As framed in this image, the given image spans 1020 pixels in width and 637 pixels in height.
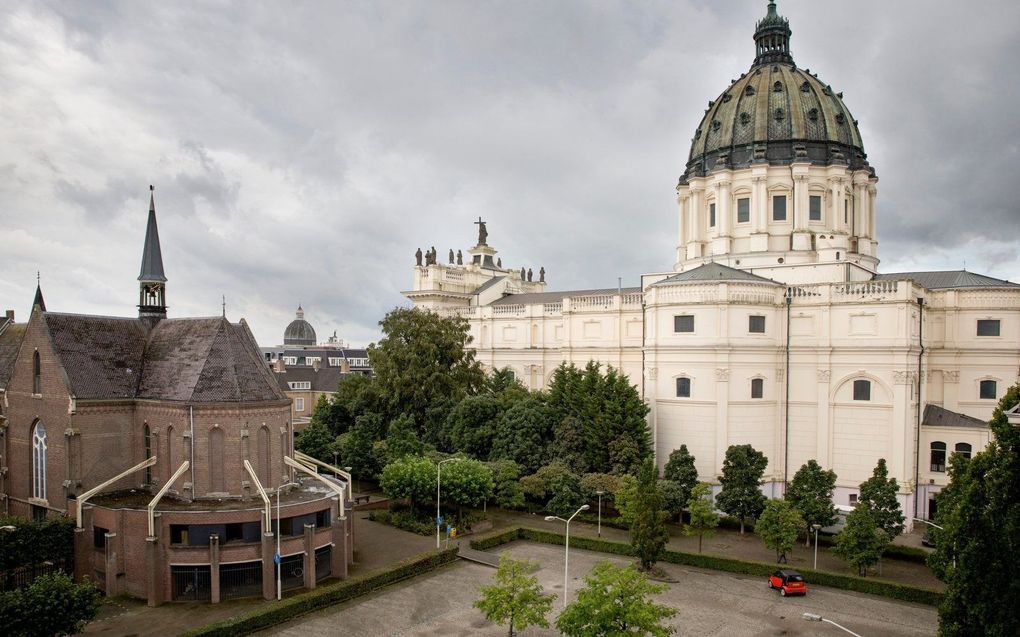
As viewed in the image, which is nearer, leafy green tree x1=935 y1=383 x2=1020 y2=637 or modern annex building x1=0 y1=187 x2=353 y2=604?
leafy green tree x1=935 y1=383 x2=1020 y2=637

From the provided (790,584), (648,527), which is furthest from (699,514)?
(790,584)

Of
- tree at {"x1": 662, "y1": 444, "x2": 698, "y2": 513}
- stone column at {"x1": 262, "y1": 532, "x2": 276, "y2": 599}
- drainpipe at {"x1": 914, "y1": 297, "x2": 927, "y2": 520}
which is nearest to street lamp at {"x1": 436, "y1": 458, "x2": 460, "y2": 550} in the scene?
stone column at {"x1": 262, "y1": 532, "x2": 276, "y2": 599}

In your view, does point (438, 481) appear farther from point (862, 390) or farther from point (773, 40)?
point (773, 40)

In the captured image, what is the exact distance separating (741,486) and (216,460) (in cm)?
3570

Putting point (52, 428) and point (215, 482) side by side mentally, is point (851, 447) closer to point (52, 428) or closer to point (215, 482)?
point (215, 482)

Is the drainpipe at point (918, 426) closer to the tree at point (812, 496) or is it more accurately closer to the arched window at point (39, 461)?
the tree at point (812, 496)

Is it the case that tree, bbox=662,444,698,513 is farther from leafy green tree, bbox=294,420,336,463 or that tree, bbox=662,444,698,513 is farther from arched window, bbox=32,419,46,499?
arched window, bbox=32,419,46,499

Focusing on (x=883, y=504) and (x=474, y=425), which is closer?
(x=883, y=504)

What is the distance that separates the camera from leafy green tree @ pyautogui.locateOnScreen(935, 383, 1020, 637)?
2455 centimetres

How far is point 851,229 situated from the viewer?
69625mm

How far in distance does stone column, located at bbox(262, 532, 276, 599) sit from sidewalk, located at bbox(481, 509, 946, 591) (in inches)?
769

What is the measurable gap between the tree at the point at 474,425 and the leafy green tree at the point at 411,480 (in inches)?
379

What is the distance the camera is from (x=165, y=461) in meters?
42.5

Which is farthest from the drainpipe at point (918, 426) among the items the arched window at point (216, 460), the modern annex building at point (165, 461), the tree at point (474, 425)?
the arched window at point (216, 460)
